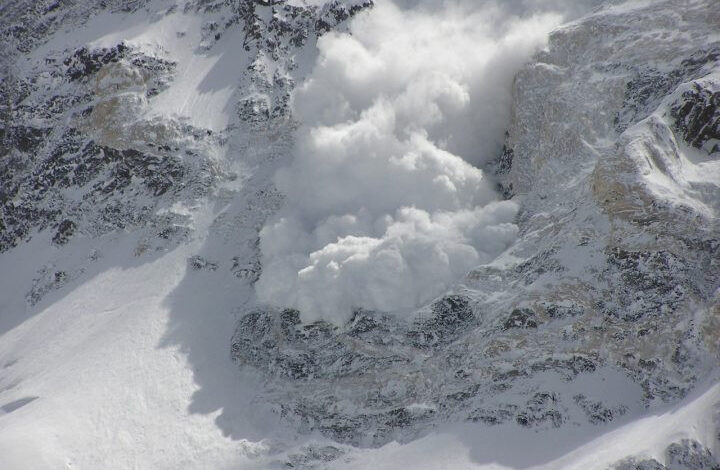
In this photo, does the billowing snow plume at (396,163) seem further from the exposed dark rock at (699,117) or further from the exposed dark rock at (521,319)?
the exposed dark rock at (699,117)

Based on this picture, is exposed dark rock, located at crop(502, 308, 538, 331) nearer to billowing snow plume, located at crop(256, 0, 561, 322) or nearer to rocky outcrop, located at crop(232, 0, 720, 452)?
rocky outcrop, located at crop(232, 0, 720, 452)

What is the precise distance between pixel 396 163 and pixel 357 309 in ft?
68.6

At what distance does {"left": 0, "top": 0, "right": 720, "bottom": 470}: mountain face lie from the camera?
68.5 m

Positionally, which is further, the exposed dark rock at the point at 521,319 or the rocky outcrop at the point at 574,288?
the exposed dark rock at the point at 521,319

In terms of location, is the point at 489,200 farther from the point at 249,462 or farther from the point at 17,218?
the point at 17,218

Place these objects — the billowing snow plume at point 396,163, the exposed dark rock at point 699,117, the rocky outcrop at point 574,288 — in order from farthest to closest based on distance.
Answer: the billowing snow plume at point 396,163 < the exposed dark rock at point 699,117 < the rocky outcrop at point 574,288

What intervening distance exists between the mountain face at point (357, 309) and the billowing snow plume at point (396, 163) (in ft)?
8.90

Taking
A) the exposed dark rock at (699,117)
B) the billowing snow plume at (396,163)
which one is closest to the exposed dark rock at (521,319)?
the billowing snow plume at (396,163)

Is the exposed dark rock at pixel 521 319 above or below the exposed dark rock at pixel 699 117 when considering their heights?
below

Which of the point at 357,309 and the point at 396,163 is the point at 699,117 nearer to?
the point at 396,163

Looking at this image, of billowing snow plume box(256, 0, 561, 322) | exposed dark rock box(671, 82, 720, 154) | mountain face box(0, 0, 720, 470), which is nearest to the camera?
mountain face box(0, 0, 720, 470)

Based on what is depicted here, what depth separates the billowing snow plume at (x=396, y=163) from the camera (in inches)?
3278

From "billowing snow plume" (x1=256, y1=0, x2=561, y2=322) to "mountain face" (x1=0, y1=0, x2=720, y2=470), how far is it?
2.71 meters

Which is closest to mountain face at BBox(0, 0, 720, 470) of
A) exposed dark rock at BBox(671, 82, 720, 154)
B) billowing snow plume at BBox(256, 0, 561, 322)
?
exposed dark rock at BBox(671, 82, 720, 154)
